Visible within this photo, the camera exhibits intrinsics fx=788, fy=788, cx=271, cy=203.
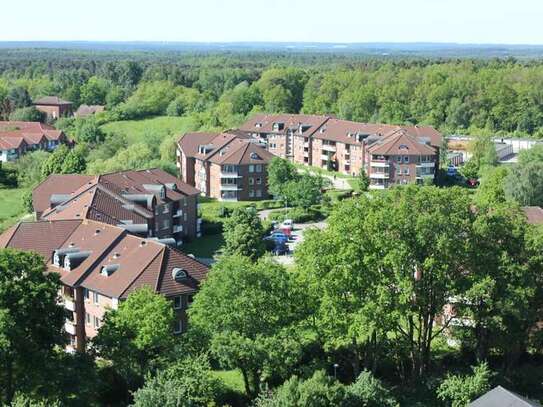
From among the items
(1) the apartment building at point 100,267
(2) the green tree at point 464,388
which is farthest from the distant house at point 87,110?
(2) the green tree at point 464,388

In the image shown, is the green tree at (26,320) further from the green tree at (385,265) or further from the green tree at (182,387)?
the green tree at (385,265)

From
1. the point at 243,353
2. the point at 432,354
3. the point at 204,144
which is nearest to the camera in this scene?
the point at 243,353

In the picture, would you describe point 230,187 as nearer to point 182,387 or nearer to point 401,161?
point 401,161

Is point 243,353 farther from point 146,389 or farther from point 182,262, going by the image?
point 182,262

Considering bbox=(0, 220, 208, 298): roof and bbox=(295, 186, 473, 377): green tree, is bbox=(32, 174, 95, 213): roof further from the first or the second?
bbox=(295, 186, 473, 377): green tree

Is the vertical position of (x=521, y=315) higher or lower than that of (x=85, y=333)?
higher

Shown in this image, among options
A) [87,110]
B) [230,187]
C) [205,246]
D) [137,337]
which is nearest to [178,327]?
[137,337]

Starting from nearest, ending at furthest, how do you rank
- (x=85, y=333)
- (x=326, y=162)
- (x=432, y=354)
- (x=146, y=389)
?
(x=146, y=389) < (x=432, y=354) < (x=85, y=333) < (x=326, y=162)

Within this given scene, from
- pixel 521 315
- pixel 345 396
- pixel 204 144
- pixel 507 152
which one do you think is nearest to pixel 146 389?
pixel 345 396

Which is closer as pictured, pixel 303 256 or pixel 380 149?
pixel 303 256
